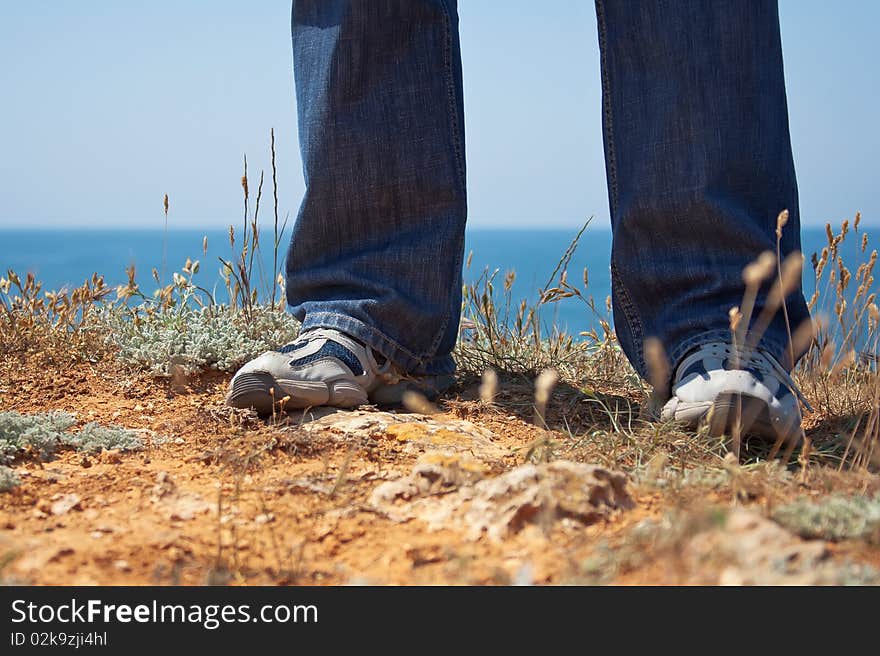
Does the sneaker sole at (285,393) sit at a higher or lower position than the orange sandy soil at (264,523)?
higher

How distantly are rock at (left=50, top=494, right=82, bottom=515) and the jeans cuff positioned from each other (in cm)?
88

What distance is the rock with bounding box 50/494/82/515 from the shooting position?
1.55 metres

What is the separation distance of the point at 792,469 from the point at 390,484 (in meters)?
0.92

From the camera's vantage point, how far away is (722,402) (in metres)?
1.89

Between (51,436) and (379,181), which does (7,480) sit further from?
(379,181)

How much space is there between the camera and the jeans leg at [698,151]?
6.82 ft

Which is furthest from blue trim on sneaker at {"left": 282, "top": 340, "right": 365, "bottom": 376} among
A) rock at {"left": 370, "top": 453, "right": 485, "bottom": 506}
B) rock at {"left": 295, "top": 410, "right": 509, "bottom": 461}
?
rock at {"left": 370, "top": 453, "right": 485, "bottom": 506}

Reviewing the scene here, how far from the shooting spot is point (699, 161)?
6.88 feet

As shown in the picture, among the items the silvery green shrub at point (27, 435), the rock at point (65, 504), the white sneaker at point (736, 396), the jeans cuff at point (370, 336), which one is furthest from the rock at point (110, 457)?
the white sneaker at point (736, 396)

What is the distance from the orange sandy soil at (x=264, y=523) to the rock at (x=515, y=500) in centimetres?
2

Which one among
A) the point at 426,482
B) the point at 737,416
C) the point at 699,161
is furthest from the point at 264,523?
the point at 699,161

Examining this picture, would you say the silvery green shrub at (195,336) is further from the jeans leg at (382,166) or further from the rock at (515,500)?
the rock at (515,500)
